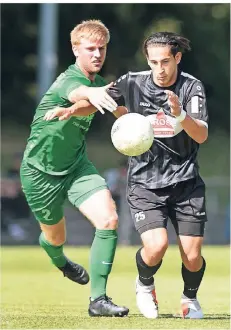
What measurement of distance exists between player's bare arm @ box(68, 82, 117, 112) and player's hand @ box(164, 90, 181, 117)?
0.45 m

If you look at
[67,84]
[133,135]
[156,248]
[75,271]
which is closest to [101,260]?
[156,248]

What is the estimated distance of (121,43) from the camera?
44875 millimetres

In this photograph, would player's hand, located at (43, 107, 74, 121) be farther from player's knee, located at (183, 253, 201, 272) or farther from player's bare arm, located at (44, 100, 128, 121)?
player's knee, located at (183, 253, 201, 272)

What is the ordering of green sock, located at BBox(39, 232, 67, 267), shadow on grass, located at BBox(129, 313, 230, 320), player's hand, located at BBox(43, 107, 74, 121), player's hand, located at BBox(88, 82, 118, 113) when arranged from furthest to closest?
green sock, located at BBox(39, 232, 67, 267)
shadow on grass, located at BBox(129, 313, 230, 320)
player's hand, located at BBox(43, 107, 74, 121)
player's hand, located at BBox(88, 82, 118, 113)

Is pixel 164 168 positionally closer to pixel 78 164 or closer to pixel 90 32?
pixel 78 164

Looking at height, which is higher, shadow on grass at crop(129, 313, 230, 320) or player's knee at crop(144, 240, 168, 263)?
player's knee at crop(144, 240, 168, 263)

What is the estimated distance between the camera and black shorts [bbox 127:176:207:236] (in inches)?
359

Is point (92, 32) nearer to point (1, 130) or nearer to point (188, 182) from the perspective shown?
point (188, 182)

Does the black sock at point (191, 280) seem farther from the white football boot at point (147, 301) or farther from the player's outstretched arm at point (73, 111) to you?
the player's outstretched arm at point (73, 111)

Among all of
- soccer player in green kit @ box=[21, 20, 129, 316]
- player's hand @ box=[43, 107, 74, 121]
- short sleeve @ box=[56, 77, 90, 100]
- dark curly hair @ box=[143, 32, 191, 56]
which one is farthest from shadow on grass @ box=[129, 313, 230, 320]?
dark curly hair @ box=[143, 32, 191, 56]

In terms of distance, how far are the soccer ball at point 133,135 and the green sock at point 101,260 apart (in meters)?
0.84

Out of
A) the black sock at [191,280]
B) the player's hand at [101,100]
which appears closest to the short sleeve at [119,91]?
the player's hand at [101,100]

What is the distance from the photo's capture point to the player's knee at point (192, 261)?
9160 millimetres

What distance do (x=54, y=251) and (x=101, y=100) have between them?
2422 millimetres
